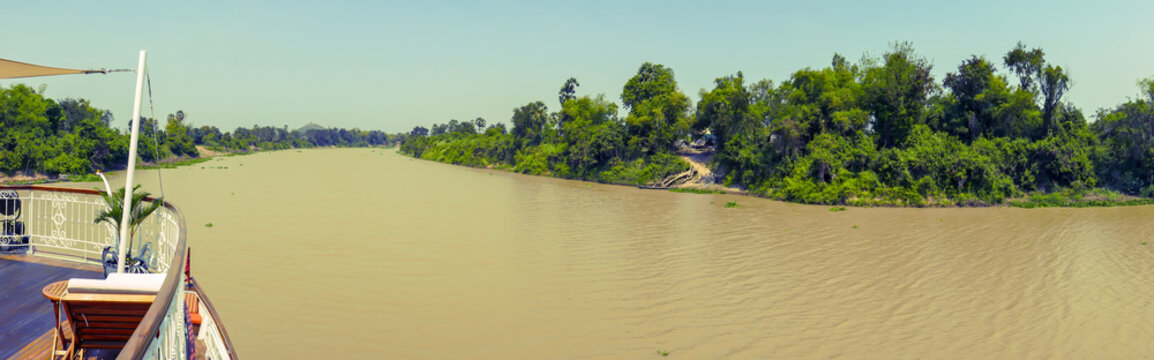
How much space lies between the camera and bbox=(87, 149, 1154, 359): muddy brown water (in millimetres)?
8359

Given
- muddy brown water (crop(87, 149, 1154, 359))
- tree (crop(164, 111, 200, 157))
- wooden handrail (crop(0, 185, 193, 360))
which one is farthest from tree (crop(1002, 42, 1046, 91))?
tree (crop(164, 111, 200, 157))

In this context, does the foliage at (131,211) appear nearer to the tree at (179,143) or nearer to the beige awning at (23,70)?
the beige awning at (23,70)

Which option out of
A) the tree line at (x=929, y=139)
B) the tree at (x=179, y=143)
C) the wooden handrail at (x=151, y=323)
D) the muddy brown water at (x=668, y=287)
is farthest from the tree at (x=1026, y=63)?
the tree at (x=179, y=143)

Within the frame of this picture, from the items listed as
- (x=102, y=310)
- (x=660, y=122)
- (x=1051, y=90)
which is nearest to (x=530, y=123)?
(x=660, y=122)

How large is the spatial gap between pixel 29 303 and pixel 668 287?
1038 cm

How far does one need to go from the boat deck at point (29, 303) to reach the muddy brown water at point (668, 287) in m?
2.22

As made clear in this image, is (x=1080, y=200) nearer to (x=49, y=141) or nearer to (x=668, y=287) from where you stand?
(x=668, y=287)

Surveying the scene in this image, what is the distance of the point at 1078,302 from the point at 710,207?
1815cm

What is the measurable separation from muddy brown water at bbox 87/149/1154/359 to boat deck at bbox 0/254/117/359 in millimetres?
2219

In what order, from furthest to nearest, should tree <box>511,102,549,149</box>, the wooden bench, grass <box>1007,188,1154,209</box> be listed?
tree <box>511,102,549,149</box>
grass <box>1007,188,1154,209</box>
the wooden bench

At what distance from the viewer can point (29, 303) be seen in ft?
22.3

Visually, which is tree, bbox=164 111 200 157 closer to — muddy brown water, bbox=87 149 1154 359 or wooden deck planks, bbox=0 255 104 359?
muddy brown water, bbox=87 149 1154 359

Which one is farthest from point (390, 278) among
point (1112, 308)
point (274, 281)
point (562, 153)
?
point (562, 153)

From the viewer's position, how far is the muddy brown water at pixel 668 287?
8.36m
